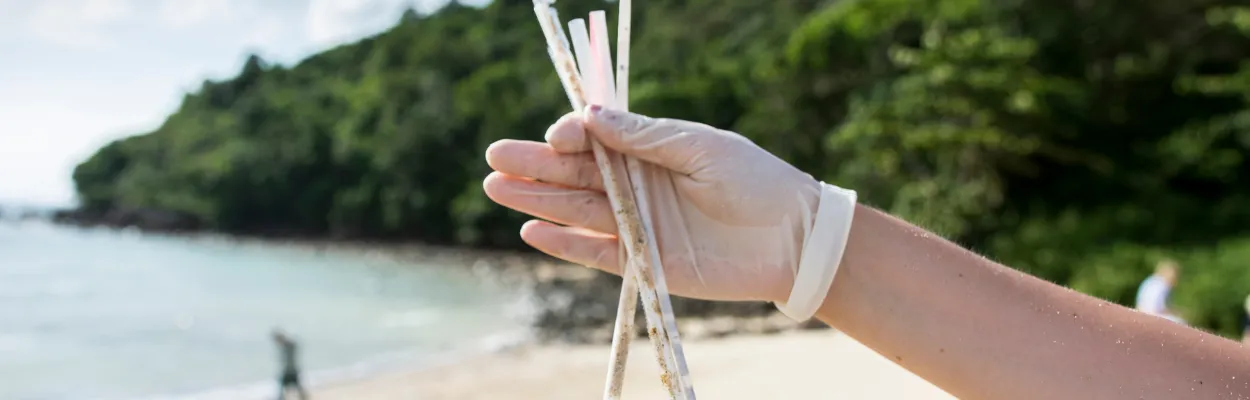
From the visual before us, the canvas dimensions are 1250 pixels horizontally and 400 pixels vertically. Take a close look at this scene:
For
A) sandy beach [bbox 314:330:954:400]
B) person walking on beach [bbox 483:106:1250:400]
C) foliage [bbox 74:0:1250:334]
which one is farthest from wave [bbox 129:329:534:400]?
person walking on beach [bbox 483:106:1250:400]

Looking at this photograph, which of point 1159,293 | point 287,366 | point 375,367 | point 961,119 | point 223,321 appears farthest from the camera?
point 223,321

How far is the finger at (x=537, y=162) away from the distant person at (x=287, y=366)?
8854mm

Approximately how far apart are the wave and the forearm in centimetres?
1231

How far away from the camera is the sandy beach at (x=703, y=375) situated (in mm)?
9078

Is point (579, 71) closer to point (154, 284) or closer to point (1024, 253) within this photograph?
point (1024, 253)

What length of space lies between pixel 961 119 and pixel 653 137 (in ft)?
54.4

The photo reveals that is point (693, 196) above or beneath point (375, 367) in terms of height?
above

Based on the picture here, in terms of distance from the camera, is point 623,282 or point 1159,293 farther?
point 1159,293

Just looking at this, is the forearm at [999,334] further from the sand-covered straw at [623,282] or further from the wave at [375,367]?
the wave at [375,367]

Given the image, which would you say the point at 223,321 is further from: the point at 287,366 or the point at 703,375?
the point at 703,375

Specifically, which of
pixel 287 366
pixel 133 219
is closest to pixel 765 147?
pixel 287 366

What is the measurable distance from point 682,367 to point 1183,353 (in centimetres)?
79

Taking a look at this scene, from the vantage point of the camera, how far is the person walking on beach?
1324 millimetres

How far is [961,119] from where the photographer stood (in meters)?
16.5
